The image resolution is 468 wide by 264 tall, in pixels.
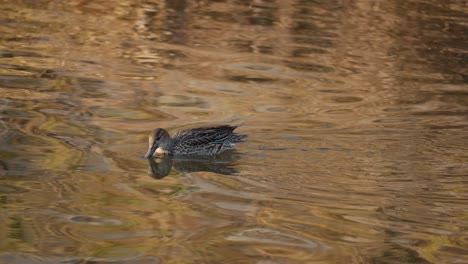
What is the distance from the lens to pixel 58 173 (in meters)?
10.1

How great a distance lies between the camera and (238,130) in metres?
12.0

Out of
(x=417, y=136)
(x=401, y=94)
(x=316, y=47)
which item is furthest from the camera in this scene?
(x=316, y=47)

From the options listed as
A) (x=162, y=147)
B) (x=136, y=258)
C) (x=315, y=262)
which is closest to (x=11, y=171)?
(x=162, y=147)

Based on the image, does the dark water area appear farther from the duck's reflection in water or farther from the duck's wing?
the duck's wing

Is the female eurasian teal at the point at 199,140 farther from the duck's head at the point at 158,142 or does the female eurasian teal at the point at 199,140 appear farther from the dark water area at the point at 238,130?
the dark water area at the point at 238,130

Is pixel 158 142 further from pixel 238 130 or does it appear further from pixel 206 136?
pixel 238 130

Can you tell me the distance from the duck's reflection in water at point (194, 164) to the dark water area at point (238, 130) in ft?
0.09

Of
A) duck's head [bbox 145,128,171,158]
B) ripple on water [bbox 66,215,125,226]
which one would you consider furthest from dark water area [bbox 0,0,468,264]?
duck's head [bbox 145,128,171,158]

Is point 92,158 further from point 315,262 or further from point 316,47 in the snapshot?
point 316,47

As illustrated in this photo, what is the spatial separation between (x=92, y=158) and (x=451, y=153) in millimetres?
3276

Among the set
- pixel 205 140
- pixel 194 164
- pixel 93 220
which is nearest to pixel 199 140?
pixel 205 140

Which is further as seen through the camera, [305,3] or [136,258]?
[305,3]

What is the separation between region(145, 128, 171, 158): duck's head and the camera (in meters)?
10.9

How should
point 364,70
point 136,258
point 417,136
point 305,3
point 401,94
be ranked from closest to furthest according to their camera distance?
1. point 136,258
2. point 417,136
3. point 401,94
4. point 364,70
5. point 305,3
